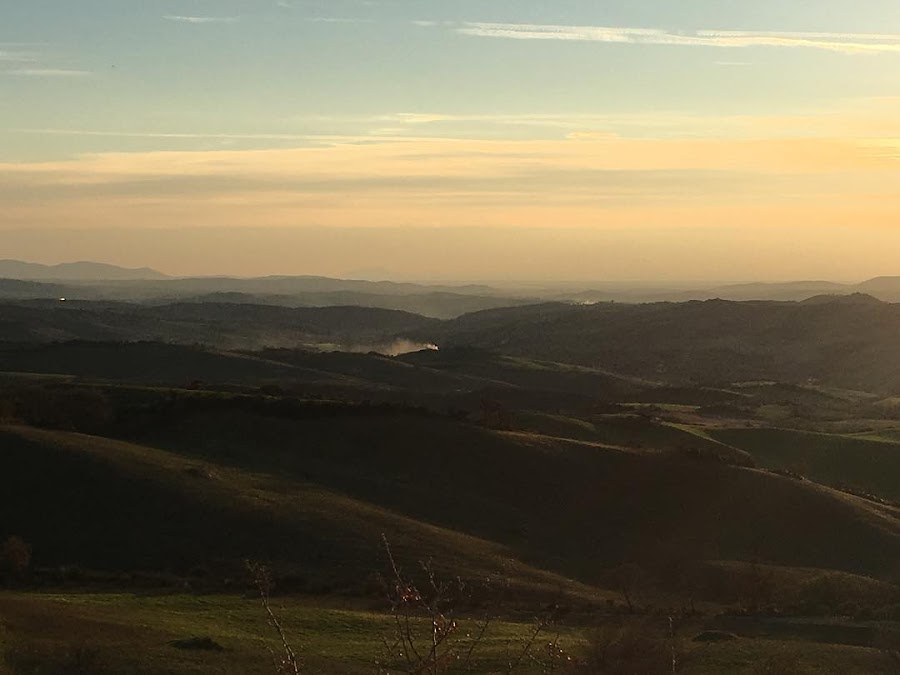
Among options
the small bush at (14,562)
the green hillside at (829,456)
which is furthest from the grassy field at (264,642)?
the green hillside at (829,456)

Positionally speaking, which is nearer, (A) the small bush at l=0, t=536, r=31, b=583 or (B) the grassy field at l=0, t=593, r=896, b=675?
(B) the grassy field at l=0, t=593, r=896, b=675

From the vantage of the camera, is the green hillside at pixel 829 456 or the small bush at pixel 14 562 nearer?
the small bush at pixel 14 562

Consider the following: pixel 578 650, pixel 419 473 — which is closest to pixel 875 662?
pixel 578 650

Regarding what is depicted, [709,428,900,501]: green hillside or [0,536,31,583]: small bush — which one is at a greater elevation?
[0,536,31,583]: small bush

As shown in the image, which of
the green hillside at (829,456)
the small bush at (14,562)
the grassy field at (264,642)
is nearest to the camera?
the grassy field at (264,642)

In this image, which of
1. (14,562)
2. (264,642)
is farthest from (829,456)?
(264,642)

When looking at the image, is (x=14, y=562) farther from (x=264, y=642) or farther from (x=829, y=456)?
(x=829, y=456)

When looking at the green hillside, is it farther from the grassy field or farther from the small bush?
the small bush

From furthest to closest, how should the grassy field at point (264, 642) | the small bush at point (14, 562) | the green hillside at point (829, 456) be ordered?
1. the green hillside at point (829, 456)
2. the small bush at point (14, 562)
3. the grassy field at point (264, 642)

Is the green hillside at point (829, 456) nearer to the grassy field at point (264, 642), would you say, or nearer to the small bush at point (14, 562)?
the grassy field at point (264, 642)

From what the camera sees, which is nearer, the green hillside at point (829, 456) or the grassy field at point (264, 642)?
the grassy field at point (264, 642)

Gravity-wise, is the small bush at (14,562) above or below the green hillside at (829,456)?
above

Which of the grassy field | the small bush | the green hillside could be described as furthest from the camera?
the green hillside

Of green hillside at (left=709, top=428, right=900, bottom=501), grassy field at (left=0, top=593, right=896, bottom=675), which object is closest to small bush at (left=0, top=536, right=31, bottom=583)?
grassy field at (left=0, top=593, right=896, bottom=675)
